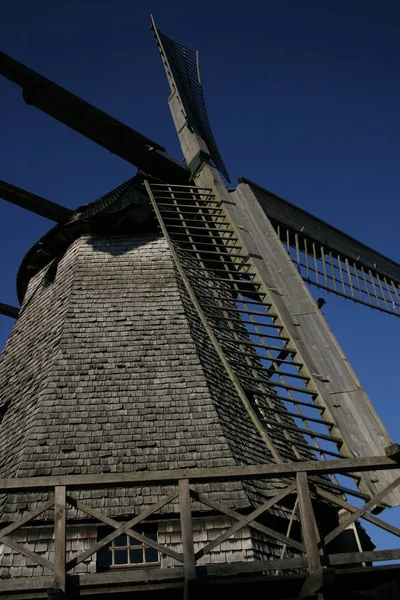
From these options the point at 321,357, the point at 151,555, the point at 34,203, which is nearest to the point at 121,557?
the point at 151,555

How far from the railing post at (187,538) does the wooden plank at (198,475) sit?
96mm

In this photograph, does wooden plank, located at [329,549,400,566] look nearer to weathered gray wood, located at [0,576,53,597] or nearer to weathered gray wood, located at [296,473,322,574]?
weathered gray wood, located at [296,473,322,574]

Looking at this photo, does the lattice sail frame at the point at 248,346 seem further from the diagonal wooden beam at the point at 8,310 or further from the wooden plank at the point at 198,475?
the diagonal wooden beam at the point at 8,310

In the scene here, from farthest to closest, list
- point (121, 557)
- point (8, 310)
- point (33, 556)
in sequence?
point (8, 310) → point (121, 557) → point (33, 556)

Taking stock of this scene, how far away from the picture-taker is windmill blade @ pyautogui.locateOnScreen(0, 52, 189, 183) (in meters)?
10.0

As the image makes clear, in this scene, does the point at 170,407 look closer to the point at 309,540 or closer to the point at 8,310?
the point at 309,540

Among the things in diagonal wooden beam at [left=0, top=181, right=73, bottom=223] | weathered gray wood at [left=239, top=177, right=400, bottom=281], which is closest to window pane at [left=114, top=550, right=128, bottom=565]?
weathered gray wood at [left=239, top=177, right=400, bottom=281]

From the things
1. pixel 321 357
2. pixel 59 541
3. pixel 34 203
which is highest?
pixel 34 203

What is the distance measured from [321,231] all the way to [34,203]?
195 inches

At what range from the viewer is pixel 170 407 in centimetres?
695

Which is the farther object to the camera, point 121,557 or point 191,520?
point 121,557

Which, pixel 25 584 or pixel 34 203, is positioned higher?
pixel 34 203

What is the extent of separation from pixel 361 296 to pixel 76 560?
7.74 metres

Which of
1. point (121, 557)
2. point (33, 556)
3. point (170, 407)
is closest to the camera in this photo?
point (33, 556)
